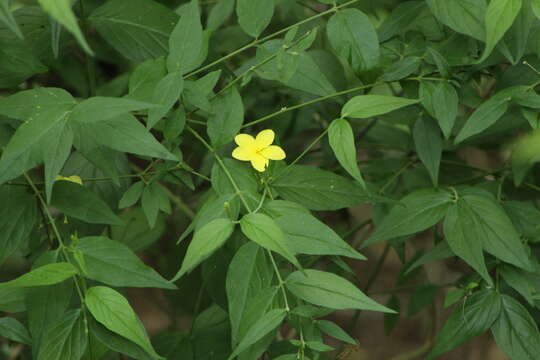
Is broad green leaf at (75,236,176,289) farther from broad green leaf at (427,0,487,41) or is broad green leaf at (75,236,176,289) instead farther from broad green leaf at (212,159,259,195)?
broad green leaf at (427,0,487,41)

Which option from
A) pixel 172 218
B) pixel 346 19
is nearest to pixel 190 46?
pixel 346 19

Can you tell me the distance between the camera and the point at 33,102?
1059 millimetres

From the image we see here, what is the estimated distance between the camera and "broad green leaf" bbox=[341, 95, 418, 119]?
3.42 ft

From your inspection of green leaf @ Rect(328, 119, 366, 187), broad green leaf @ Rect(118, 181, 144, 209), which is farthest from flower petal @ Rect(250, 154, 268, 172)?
broad green leaf @ Rect(118, 181, 144, 209)

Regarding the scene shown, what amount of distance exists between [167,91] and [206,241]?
27 cm

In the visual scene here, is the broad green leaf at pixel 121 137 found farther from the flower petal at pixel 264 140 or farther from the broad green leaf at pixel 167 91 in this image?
the flower petal at pixel 264 140

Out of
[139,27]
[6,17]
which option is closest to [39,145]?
[6,17]

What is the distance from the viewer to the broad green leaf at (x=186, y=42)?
111 cm

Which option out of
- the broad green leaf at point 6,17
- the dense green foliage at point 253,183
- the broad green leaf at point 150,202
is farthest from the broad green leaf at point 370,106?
the broad green leaf at point 6,17

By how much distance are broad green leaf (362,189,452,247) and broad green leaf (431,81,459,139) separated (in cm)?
13

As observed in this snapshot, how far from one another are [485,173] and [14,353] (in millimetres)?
1403

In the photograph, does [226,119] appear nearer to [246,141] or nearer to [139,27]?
[246,141]

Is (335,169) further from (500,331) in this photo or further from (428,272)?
(428,272)

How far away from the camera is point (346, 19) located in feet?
3.85
